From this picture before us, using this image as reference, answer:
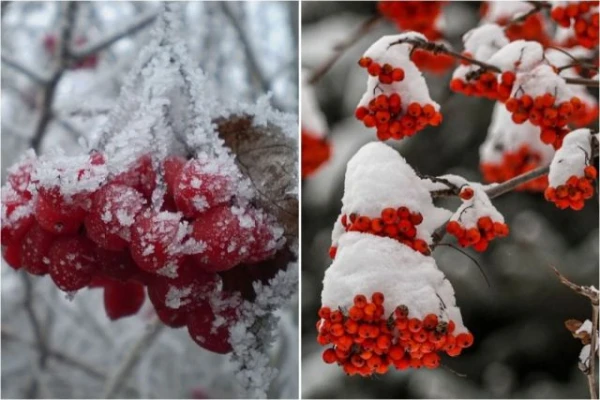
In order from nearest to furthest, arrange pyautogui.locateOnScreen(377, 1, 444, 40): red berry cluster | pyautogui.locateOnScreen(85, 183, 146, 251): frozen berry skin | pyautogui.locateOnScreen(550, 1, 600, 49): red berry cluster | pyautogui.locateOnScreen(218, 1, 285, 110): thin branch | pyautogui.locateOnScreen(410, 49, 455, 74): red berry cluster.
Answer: pyautogui.locateOnScreen(85, 183, 146, 251): frozen berry skin < pyautogui.locateOnScreen(550, 1, 600, 49): red berry cluster < pyautogui.locateOnScreen(218, 1, 285, 110): thin branch < pyautogui.locateOnScreen(377, 1, 444, 40): red berry cluster < pyautogui.locateOnScreen(410, 49, 455, 74): red berry cluster

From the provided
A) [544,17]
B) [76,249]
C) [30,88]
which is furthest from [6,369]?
[544,17]

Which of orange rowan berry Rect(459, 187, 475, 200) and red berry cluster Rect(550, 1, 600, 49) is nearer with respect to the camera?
orange rowan berry Rect(459, 187, 475, 200)

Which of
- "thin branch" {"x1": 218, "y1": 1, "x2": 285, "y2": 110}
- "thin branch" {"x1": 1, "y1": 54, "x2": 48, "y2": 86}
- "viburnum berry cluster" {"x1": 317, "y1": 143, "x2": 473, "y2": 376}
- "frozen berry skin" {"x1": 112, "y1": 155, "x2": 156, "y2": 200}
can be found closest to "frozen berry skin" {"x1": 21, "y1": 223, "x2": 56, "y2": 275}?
"frozen berry skin" {"x1": 112, "y1": 155, "x2": 156, "y2": 200}

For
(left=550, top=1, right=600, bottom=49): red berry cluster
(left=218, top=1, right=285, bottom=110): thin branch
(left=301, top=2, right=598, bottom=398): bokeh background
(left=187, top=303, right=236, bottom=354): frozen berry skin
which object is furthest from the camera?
(left=301, top=2, right=598, bottom=398): bokeh background

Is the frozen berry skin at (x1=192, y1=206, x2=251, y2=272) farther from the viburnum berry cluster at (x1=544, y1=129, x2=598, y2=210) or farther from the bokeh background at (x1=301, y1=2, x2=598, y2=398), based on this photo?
the bokeh background at (x1=301, y1=2, x2=598, y2=398)

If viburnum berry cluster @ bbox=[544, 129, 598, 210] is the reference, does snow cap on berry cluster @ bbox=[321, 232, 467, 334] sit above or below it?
above

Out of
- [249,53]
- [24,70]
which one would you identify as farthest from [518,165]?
[24,70]

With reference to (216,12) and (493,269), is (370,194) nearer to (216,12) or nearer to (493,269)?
(216,12)

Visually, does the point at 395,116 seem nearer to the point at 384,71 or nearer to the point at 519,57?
the point at 384,71
